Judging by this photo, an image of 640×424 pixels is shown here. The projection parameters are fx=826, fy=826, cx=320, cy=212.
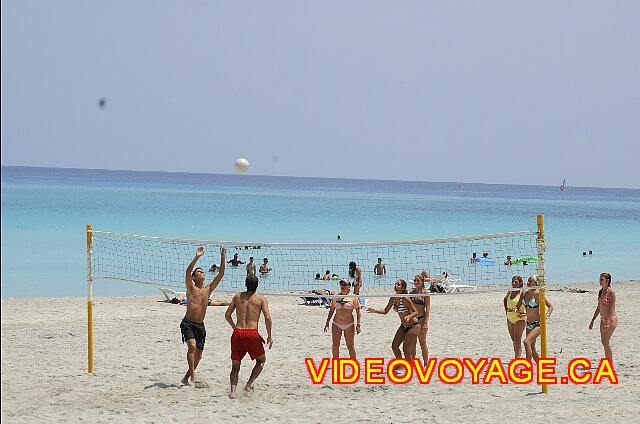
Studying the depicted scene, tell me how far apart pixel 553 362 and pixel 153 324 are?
748cm

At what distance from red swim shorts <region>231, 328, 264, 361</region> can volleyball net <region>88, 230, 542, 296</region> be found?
1055 cm

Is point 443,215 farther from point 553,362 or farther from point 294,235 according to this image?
point 553,362

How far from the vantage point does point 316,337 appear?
45.0 feet

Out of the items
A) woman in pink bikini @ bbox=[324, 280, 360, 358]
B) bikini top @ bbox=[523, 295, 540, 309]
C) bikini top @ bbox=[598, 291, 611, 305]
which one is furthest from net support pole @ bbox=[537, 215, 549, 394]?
A: woman in pink bikini @ bbox=[324, 280, 360, 358]

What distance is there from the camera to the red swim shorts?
9.00 metres

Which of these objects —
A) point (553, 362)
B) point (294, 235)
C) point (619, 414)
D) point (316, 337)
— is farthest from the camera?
point (294, 235)

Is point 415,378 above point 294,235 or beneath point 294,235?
beneath

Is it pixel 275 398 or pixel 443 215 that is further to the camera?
pixel 443 215

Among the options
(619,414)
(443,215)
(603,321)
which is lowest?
(619,414)

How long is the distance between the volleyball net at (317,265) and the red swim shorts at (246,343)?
1055 cm

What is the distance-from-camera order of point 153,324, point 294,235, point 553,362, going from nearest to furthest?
1. point 553,362
2. point 153,324
3. point 294,235

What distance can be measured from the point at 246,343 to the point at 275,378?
4.94 feet

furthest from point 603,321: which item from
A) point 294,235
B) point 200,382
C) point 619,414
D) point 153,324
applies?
point 294,235

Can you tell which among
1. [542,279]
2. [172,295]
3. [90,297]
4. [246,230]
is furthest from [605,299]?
[246,230]
